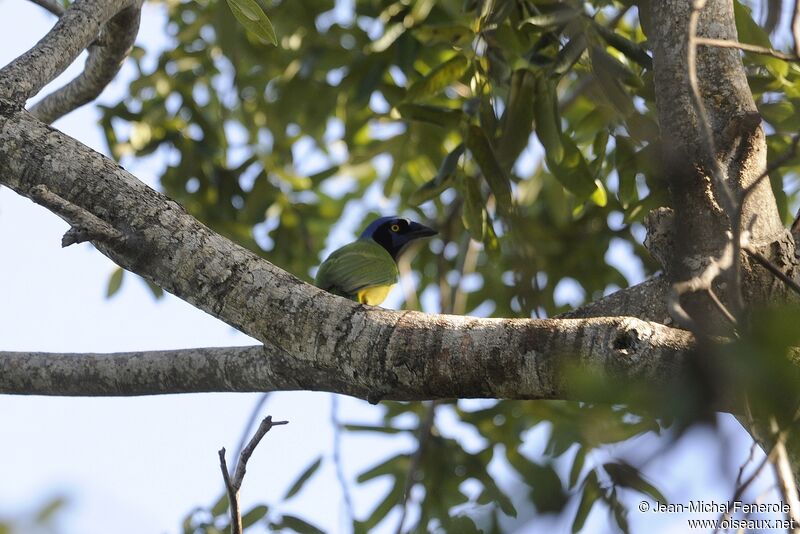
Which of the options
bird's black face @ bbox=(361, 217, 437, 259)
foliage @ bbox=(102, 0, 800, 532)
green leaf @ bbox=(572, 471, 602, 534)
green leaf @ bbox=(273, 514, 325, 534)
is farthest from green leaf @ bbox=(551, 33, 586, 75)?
bird's black face @ bbox=(361, 217, 437, 259)

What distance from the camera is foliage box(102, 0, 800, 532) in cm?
404

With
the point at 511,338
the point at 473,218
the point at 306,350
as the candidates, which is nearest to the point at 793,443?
the point at 511,338

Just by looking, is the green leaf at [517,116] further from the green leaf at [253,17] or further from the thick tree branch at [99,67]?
the thick tree branch at [99,67]

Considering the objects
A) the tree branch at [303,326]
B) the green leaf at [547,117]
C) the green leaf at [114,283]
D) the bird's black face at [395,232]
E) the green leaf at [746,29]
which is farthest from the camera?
the bird's black face at [395,232]

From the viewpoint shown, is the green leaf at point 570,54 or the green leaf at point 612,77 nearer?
the green leaf at point 612,77

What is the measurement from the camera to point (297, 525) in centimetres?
448

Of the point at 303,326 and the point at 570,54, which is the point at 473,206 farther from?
the point at 303,326

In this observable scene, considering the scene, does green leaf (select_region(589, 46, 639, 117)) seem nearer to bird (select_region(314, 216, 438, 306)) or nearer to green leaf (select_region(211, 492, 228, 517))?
bird (select_region(314, 216, 438, 306))

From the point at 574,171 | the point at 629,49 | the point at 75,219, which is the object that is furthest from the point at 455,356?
the point at 574,171

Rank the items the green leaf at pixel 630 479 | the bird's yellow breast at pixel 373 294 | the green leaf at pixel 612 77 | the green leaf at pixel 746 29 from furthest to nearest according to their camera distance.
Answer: the bird's yellow breast at pixel 373 294 → the green leaf at pixel 746 29 → the green leaf at pixel 612 77 → the green leaf at pixel 630 479

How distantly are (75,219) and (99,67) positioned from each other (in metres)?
1.60

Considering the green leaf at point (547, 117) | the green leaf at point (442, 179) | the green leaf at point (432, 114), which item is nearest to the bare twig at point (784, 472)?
the green leaf at point (547, 117)

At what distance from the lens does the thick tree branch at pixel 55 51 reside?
9.98 ft

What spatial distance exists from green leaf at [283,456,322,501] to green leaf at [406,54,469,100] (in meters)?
2.02
